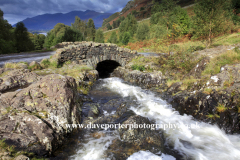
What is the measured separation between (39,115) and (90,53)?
9790 millimetres

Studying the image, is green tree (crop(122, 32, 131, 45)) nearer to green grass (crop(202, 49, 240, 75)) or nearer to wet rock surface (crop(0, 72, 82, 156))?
green grass (crop(202, 49, 240, 75))

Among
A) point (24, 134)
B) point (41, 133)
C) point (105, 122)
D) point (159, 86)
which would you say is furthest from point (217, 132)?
point (24, 134)

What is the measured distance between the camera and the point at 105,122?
6262 millimetres

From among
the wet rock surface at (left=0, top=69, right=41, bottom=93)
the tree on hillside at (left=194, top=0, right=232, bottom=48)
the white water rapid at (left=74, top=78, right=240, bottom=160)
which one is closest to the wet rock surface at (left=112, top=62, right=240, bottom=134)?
the white water rapid at (left=74, top=78, right=240, bottom=160)

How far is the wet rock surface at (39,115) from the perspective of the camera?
154 inches

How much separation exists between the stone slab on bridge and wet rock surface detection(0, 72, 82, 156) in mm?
7664

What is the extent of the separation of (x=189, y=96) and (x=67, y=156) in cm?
625

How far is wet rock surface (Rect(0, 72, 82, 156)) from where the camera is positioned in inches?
154

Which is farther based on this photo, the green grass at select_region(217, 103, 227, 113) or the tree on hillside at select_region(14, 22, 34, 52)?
the tree on hillside at select_region(14, 22, 34, 52)

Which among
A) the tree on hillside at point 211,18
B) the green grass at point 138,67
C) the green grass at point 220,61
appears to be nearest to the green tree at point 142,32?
the tree on hillside at point 211,18

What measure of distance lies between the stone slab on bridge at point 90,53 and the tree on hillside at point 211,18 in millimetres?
7726

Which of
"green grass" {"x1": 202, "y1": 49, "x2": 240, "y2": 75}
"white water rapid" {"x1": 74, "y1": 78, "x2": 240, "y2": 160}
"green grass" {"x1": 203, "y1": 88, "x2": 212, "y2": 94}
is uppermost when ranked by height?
"green grass" {"x1": 202, "y1": 49, "x2": 240, "y2": 75}

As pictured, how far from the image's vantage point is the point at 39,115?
4.60 m

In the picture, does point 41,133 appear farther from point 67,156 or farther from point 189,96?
point 189,96
